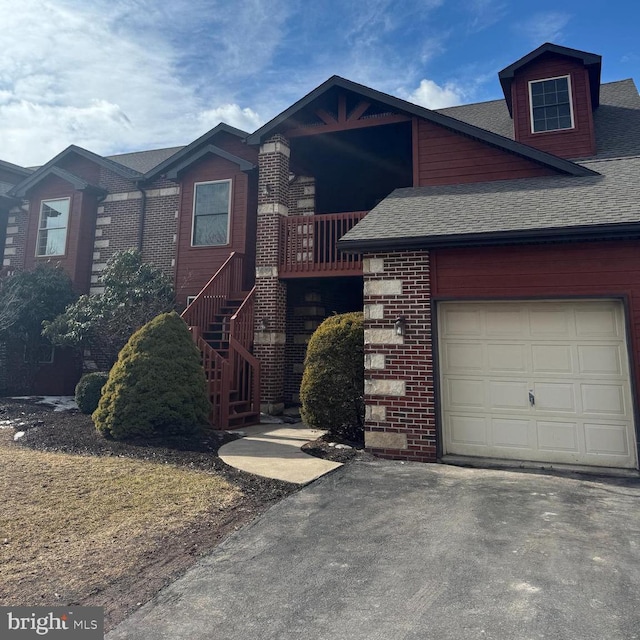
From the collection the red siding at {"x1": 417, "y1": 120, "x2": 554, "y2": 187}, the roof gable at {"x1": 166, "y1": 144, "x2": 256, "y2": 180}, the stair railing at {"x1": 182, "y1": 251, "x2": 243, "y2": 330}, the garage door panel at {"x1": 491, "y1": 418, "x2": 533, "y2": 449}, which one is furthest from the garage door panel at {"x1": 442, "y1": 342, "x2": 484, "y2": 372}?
the roof gable at {"x1": 166, "y1": 144, "x2": 256, "y2": 180}

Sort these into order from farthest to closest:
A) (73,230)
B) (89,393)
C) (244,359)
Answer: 1. (73,230)
2. (89,393)
3. (244,359)

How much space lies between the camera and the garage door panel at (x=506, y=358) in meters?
6.91

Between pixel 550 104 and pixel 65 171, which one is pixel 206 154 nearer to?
pixel 65 171

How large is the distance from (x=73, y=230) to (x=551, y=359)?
15348 mm

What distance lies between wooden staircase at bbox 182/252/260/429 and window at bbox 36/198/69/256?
7184 millimetres

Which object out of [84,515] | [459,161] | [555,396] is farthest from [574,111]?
[84,515]

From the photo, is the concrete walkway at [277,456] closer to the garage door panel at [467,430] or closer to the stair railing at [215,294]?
the garage door panel at [467,430]

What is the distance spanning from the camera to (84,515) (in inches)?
184

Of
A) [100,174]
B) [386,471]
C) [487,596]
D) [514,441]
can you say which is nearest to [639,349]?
[514,441]

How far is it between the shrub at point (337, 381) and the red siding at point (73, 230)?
1078 centimetres

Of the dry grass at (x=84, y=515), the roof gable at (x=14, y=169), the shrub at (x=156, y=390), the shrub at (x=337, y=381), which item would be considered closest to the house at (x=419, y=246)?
the shrub at (x=337, y=381)

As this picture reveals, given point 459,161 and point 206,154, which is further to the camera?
point 206,154

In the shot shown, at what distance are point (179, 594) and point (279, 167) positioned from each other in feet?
35.3

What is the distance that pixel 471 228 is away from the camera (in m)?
7.06
